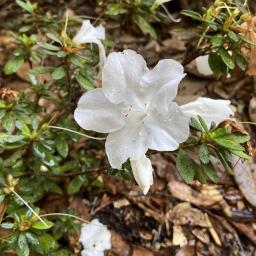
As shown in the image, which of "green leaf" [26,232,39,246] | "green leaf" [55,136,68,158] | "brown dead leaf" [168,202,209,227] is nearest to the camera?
"green leaf" [26,232,39,246]

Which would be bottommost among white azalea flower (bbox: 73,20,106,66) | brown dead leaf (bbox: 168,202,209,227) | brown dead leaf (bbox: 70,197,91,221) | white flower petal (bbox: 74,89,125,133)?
brown dead leaf (bbox: 70,197,91,221)

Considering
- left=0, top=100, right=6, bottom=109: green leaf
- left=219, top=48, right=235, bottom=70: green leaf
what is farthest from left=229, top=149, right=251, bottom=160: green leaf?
left=0, top=100, right=6, bottom=109: green leaf

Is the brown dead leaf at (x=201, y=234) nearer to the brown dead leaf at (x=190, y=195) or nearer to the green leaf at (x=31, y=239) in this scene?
the brown dead leaf at (x=190, y=195)

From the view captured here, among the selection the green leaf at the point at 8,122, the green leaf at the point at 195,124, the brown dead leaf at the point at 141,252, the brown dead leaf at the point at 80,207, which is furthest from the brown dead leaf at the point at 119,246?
the green leaf at the point at 195,124

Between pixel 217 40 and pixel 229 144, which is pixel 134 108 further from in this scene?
pixel 217 40

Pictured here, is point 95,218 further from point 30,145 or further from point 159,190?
point 30,145

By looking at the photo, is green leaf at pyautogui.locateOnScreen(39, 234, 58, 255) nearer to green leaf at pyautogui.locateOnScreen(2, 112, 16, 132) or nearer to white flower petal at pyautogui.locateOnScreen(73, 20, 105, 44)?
green leaf at pyautogui.locateOnScreen(2, 112, 16, 132)

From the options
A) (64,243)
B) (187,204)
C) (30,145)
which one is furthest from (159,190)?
(30,145)
